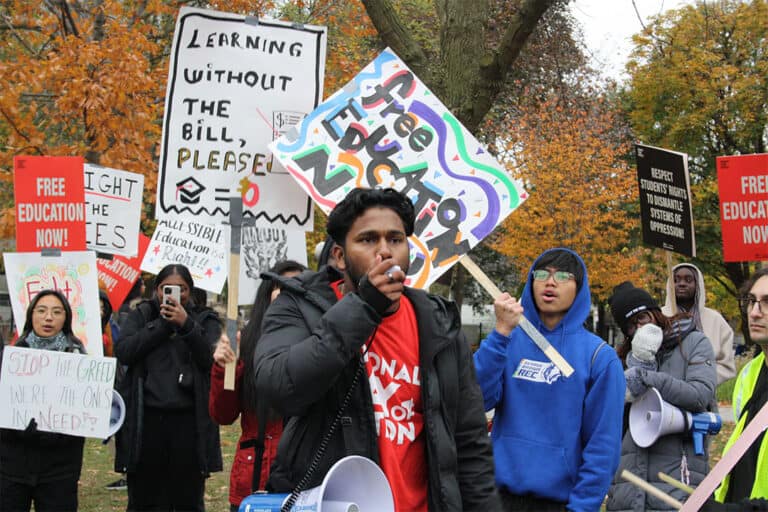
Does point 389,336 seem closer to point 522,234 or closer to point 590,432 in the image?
point 590,432

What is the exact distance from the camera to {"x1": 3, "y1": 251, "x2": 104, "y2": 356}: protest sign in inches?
259

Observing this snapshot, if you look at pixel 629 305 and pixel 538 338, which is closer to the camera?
pixel 538 338

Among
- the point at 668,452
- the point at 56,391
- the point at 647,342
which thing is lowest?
the point at 668,452

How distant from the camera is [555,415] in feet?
13.9

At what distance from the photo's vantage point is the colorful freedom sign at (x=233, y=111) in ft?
17.9

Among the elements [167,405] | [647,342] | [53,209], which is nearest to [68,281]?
[53,209]

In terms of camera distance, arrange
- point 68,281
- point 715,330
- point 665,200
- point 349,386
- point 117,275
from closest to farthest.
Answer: point 349,386 → point 68,281 → point 715,330 → point 665,200 → point 117,275

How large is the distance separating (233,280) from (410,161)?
105 centimetres

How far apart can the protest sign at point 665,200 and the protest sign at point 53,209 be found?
3.91 m

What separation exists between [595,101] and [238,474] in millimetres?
25576

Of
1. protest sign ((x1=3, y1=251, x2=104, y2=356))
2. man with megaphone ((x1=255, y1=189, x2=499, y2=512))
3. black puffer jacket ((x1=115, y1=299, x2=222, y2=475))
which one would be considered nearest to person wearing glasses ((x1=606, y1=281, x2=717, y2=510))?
black puffer jacket ((x1=115, y1=299, x2=222, y2=475))

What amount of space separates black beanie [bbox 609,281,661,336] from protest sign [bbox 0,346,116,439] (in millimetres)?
2881

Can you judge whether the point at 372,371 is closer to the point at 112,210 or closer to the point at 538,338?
the point at 538,338

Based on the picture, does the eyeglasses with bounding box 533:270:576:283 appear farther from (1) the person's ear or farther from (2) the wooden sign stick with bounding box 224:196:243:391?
(1) the person's ear
